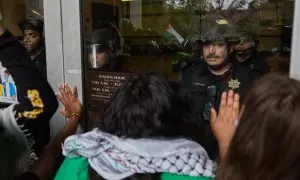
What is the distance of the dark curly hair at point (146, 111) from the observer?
132 centimetres

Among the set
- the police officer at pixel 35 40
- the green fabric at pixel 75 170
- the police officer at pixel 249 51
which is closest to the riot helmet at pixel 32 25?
the police officer at pixel 35 40

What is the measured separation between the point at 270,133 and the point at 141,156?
0.47m

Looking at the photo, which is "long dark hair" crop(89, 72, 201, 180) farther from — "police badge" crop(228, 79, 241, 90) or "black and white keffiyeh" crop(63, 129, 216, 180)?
"police badge" crop(228, 79, 241, 90)

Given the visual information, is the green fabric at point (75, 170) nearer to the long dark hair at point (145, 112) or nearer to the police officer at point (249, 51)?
the long dark hair at point (145, 112)

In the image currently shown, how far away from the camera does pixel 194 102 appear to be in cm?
221

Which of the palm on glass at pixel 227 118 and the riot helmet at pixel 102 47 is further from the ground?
the riot helmet at pixel 102 47

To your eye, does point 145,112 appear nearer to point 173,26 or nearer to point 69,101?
point 69,101

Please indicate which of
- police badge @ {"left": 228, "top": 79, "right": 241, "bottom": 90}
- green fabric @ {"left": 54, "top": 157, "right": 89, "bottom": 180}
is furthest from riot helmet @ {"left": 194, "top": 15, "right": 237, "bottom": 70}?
green fabric @ {"left": 54, "top": 157, "right": 89, "bottom": 180}

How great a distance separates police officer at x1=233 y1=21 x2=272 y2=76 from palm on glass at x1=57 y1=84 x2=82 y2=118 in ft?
3.32

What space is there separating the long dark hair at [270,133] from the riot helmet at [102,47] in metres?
1.53

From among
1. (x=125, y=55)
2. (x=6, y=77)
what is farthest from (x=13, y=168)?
(x=125, y=55)

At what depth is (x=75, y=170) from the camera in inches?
55.8

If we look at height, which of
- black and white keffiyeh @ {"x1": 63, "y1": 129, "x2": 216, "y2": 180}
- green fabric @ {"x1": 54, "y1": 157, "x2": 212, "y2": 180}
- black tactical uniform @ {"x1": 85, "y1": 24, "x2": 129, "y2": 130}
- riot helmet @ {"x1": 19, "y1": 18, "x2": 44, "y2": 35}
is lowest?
green fabric @ {"x1": 54, "y1": 157, "x2": 212, "y2": 180}

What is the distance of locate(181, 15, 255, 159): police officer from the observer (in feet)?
7.02
